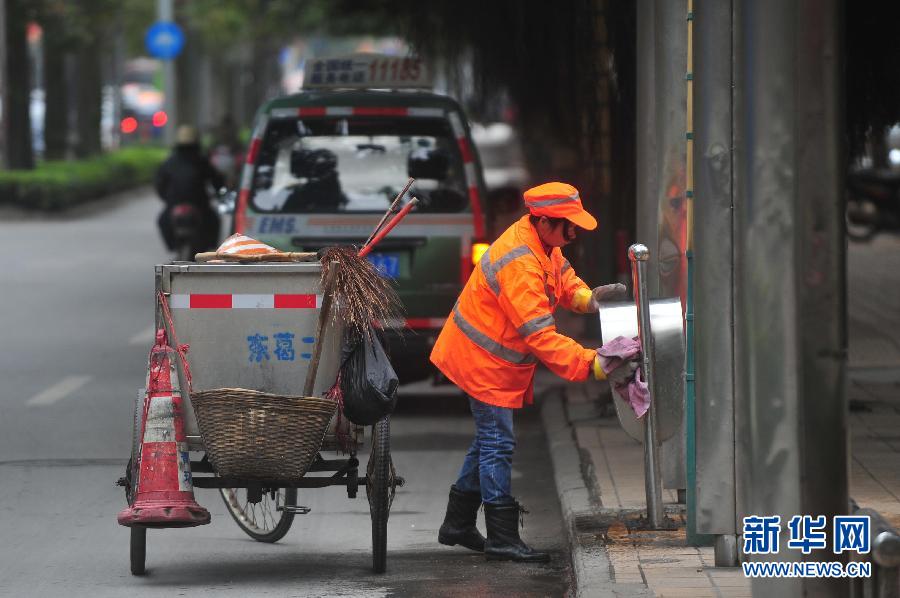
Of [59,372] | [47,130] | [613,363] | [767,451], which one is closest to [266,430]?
[613,363]

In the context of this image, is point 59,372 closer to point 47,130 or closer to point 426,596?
point 426,596

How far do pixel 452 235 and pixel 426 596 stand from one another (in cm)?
485

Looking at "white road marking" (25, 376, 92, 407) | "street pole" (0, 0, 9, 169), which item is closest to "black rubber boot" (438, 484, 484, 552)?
"white road marking" (25, 376, 92, 407)

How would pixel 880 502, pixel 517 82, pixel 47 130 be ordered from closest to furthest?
pixel 880 502
pixel 517 82
pixel 47 130

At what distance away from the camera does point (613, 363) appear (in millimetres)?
7102

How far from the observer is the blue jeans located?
7465 millimetres

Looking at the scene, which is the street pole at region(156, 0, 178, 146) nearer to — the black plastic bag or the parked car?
the parked car

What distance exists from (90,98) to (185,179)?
826 inches

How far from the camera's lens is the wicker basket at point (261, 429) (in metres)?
7.07

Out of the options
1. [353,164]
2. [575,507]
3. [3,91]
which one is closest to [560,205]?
[575,507]

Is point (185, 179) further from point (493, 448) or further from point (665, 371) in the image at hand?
point (665, 371)

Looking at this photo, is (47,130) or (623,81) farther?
(47,130)

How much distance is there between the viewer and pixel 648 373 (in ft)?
24.1

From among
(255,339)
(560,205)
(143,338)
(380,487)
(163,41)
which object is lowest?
(143,338)
